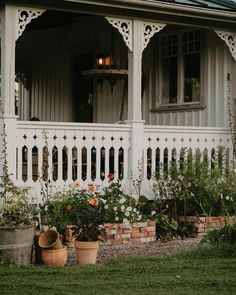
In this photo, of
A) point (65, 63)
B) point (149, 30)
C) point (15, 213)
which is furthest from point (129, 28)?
point (65, 63)

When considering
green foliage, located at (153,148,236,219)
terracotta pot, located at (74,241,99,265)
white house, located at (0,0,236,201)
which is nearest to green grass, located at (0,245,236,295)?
terracotta pot, located at (74,241,99,265)

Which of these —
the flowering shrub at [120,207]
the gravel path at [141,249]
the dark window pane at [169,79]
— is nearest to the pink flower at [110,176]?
the flowering shrub at [120,207]

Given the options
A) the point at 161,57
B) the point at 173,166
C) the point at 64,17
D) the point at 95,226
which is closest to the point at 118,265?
the point at 95,226

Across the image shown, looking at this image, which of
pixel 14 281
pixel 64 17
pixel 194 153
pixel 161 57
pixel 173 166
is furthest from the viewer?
pixel 64 17

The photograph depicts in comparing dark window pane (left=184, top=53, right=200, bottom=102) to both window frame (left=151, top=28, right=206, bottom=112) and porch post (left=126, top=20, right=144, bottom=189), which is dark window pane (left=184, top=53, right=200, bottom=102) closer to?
window frame (left=151, top=28, right=206, bottom=112)

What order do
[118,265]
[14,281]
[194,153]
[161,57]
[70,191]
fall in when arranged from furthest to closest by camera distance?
[161,57] < [194,153] < [70,191] < [118,265] < [14,281]

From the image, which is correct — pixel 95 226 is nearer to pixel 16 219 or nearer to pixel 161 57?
pixel 16 219

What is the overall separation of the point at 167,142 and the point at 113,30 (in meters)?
3.83

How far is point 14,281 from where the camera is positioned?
21.8 feet

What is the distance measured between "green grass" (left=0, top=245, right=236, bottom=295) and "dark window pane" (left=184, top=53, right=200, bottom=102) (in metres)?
5.34

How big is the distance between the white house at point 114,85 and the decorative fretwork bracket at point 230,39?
2 centimetres

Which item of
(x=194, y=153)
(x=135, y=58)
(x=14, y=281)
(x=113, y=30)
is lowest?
(x=14, y=281)

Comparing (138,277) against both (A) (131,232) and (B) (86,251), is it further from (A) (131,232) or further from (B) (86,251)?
(A) (131,232)

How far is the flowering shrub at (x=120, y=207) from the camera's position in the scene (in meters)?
9.39
